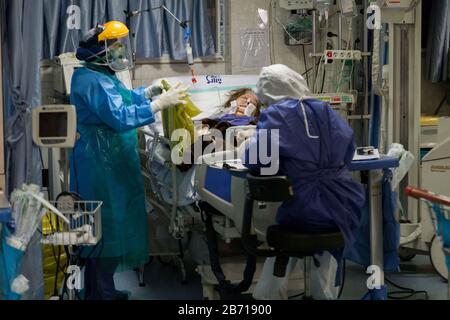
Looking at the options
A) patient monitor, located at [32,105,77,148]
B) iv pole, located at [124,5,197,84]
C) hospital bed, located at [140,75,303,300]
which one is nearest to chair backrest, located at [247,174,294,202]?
hospital bed, located at [140,75,303,300]

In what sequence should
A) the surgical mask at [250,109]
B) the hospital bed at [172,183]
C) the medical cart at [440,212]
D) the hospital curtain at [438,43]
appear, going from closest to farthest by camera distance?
the medical cart at [440,212] → the hospital bed at [172,183] → the surgical mask at [250,109] → the hospital curtain at [438,43]

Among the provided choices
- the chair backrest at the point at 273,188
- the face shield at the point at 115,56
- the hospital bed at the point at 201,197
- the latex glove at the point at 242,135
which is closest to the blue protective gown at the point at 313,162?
the chair backrest at the point at 273,188

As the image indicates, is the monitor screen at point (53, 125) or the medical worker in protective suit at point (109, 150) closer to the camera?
the monitor screen at point (53, 125)

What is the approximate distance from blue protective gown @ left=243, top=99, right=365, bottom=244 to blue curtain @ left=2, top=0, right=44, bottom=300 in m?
1.18

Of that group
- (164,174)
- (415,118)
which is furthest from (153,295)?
(415,118)

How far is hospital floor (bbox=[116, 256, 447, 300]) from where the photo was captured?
12.6 ft

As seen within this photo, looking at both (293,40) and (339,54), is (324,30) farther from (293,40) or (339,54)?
(339,54)

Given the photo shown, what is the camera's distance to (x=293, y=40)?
209 inches

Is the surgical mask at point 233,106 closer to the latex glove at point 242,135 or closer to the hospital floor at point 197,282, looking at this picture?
the latex glove at point 242,135

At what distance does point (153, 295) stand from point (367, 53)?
2458 millimetres

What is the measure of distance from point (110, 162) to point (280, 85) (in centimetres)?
117

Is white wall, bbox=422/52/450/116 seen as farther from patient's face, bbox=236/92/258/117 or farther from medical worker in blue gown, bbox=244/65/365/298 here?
medical worker in blue gown, bbox=244/65/365/298

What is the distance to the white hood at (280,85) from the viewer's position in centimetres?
285

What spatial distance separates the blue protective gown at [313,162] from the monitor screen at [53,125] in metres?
0.82
